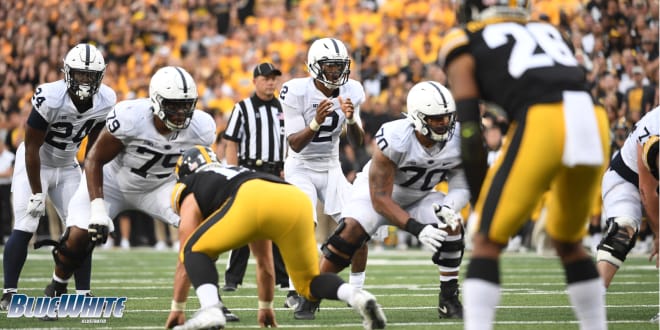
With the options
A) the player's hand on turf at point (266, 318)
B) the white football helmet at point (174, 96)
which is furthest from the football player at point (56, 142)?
the player's hand on turf at point (266, 318)

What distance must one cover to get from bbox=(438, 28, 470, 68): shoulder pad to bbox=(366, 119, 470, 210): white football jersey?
1994 mm

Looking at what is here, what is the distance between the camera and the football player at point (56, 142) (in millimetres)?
6969

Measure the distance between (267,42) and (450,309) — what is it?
11.0m

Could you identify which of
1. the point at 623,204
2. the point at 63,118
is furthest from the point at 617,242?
the point at 63,118

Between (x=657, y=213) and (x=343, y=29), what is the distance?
1029 centimetres

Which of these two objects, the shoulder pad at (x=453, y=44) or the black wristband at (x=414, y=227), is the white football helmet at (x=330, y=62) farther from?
the shoulder pad at (x=453, y=44)

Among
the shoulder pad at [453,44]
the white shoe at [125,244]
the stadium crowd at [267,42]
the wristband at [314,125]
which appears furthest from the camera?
the white shoe at [125,244]

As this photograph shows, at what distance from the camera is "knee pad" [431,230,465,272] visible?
641 centimetres

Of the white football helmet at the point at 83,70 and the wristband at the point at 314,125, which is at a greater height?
the white football helmet at the point at 83,70

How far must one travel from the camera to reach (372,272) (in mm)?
10180

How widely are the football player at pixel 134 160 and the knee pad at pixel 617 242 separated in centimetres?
243

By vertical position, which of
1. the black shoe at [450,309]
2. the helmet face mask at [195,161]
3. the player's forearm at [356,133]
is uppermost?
the helmet face mask at [195,161]

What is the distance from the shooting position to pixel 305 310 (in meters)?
6.27

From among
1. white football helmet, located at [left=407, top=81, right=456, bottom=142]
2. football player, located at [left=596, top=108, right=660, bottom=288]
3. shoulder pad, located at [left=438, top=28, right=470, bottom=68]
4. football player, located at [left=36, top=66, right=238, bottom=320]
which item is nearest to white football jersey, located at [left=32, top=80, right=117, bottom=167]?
football player, located at [left=36, top=66, right=238, bottom=320]
